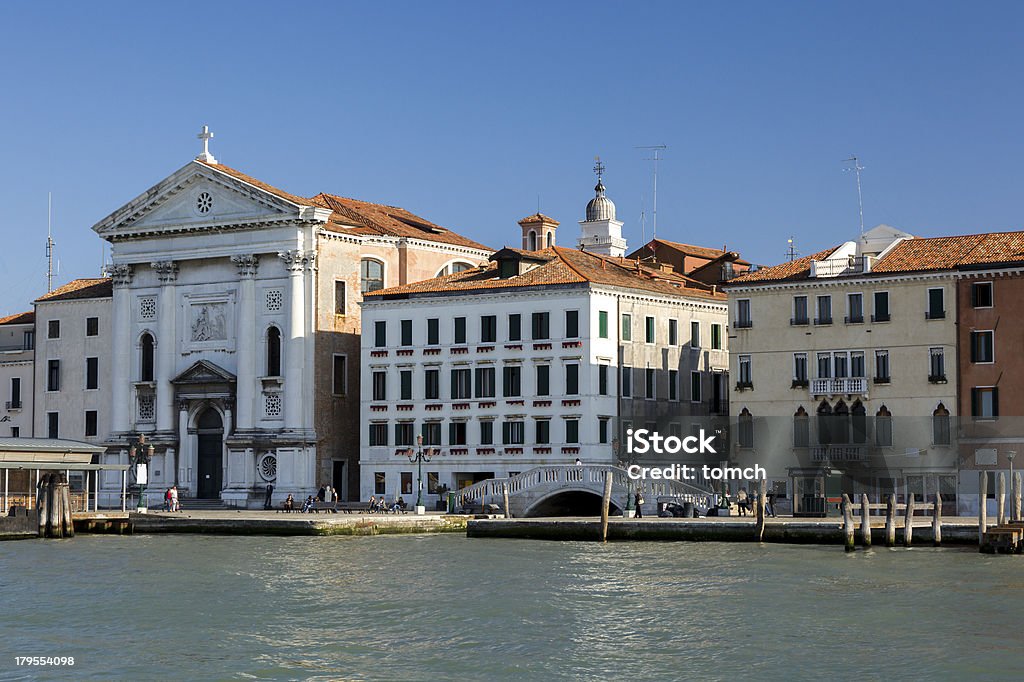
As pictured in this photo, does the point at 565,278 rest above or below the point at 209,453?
above

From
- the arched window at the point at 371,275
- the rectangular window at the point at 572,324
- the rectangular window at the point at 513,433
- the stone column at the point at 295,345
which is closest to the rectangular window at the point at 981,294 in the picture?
the rectangular window at the point at 572,324

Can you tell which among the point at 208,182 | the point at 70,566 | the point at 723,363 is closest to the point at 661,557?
the point at 70,566

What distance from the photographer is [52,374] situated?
68.0 metres

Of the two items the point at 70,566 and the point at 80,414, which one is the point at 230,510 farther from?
the point at 70,566

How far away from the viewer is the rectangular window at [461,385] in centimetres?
5803

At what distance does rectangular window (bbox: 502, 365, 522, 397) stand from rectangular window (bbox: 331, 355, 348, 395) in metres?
6.85

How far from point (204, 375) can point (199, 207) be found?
553cm

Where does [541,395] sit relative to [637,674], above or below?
above

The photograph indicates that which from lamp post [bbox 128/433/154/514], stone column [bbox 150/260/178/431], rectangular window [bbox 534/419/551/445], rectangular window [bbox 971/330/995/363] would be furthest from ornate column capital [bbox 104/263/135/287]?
rectangular window [bbox 971/330/995/363]

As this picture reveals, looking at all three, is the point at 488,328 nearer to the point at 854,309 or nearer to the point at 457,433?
the point at 457,433

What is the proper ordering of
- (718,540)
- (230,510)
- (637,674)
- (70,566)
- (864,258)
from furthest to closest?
(230,510), (864,258), (718,540), (70,566), (637,674)

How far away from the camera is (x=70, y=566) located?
40.4 metres

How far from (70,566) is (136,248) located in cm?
2541

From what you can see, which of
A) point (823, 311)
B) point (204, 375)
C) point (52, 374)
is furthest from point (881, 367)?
point (52, 374)
